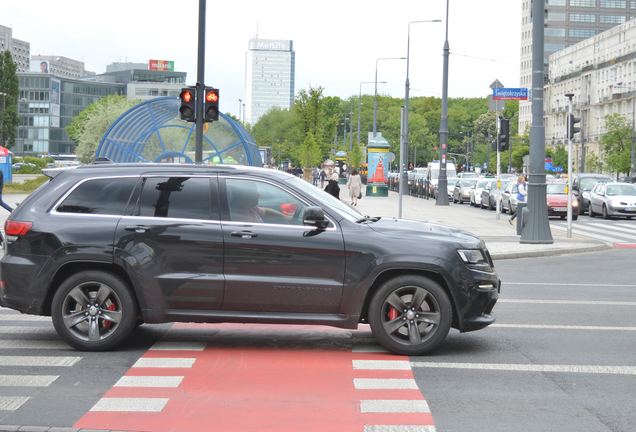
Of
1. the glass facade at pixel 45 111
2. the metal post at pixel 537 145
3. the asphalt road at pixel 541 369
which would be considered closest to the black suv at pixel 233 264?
the asphalt road at pixel 541 369

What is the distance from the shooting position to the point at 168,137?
3158cm

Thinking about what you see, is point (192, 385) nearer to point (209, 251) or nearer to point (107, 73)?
point (209, 251)

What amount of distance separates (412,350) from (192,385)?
6.67ft

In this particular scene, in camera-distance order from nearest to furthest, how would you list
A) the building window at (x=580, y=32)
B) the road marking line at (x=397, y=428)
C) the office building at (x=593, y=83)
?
the road marking line at (x=397, y=428) < the office building at (x=593, y=83) < the building window at (x=580, y=32)

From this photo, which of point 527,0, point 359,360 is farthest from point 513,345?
point 527,0

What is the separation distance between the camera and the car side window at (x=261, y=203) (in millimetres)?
7277

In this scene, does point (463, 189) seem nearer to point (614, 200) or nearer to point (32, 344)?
point (614, 200)

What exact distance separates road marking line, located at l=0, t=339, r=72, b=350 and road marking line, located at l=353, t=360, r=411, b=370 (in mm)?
2645

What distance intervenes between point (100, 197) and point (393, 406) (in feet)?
11.3

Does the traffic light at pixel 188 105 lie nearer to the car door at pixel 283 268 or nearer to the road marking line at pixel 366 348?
the car door at pixel 283 268

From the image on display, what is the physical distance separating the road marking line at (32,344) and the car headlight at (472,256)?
3.60 meters

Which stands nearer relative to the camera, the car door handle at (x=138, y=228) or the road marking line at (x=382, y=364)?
the road marking line at (x=382, y=364)

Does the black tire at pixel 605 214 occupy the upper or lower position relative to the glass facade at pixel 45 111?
lower

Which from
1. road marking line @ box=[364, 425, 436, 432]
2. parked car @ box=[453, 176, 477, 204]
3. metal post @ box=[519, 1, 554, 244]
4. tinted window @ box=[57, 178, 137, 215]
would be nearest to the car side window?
tinted window @ box=[57, 178, 137, 215]
